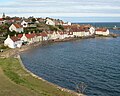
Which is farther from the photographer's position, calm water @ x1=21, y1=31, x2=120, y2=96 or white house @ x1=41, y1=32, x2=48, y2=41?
white house @ x1=41, y1=32, x2=48, y2=41

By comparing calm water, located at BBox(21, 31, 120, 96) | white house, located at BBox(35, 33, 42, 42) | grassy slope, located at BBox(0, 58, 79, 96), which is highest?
white house, located at BBox(35, 33, 42, 42)

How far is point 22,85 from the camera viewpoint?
42.8 m

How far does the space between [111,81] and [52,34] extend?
284ft

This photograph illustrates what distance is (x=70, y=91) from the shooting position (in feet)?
136

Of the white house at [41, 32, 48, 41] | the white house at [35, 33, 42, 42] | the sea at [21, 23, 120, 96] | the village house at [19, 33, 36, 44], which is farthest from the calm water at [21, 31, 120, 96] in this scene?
the white house at [41, 32, 48, 41]

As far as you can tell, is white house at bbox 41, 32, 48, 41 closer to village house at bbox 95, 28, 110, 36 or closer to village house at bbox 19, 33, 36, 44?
village house at bbox 19, 33, 36, 44

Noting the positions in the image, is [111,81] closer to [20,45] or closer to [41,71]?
[41,71]

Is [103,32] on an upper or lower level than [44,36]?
lower

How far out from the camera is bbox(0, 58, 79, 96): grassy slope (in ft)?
125

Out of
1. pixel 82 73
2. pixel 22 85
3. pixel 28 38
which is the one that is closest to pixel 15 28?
pixel 28 38

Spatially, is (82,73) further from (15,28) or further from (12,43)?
(15,28)

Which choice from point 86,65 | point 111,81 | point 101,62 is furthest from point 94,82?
point 101,62

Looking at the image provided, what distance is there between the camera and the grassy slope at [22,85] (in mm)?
38125

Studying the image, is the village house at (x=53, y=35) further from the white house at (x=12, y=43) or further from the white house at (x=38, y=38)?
the white house at (x=12, y=43)
